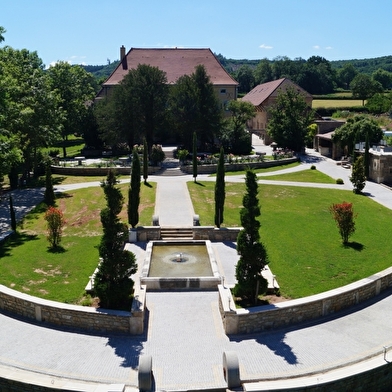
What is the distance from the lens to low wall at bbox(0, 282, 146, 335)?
1434 cm

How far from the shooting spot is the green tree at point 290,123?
50531mm

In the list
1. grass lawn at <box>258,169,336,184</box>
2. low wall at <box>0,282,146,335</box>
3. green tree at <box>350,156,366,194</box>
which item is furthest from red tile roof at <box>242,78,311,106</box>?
low wall at <box>0,282,146,335</box>

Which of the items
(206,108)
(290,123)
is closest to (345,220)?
(206,108)

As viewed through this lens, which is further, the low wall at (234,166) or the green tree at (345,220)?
the low wall at (234,166)

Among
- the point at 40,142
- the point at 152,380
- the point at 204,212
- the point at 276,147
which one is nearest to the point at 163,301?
the point at 152,380

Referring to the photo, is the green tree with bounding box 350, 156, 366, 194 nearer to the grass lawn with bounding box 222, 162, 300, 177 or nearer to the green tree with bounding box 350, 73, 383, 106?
the grass lawn with bounding box 222, 162, 300, 177

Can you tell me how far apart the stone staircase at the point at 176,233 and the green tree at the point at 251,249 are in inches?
332

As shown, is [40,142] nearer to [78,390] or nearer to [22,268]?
[22,268]

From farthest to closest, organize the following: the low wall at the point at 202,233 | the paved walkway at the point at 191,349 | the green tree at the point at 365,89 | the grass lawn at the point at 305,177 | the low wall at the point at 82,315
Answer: the green tree at the point at 365,89, the grass lawn at the point at 305,177, the low wall at the point at 202,233, the low wall at the point at 82,315, the paved walkway at the point at 191,349

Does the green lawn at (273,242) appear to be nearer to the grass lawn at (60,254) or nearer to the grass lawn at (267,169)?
the grass lawn at (60,254)

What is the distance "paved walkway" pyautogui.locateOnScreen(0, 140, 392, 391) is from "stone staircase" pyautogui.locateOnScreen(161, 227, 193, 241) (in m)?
7.22

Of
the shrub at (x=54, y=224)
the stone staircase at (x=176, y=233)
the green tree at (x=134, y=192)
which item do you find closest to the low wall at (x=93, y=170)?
the green tree at (x=134, y=192)

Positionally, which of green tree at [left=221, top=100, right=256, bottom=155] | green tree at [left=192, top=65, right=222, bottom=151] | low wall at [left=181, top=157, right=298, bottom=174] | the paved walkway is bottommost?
the paved walkway

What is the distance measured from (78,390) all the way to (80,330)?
142 inches
